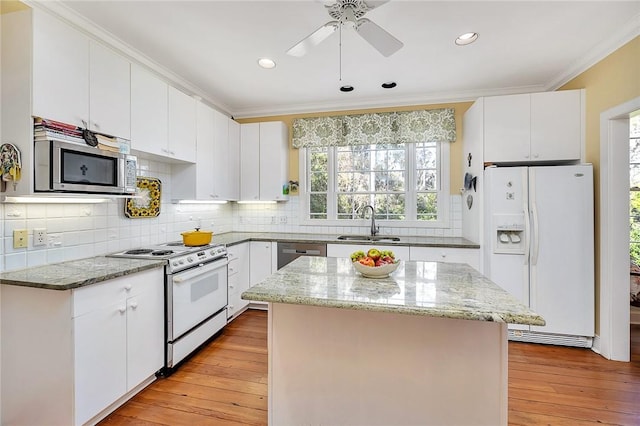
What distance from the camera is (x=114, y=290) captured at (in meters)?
1.84

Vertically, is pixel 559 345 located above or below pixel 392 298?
below

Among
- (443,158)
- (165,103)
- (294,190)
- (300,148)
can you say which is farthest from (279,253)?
(443,158)

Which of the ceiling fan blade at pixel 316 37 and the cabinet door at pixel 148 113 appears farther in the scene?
the cabinet door at pixel 148 113

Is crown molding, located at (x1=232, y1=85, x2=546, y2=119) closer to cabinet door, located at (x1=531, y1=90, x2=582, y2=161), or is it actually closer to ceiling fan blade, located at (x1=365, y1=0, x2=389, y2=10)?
cabinet door, located at (x1=531, y1=90, x2=582, y2=161)

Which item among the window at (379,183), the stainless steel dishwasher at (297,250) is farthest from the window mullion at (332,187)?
the stainless steel dishwasher at (297,250)

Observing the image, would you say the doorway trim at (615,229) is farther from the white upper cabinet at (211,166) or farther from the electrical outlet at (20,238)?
the electrical outlet at (20,238)

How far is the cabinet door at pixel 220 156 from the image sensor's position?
3436 millimetres

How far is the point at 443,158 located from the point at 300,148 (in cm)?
186

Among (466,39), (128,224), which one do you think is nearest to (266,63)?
(466,39)

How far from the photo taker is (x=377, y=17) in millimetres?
2076

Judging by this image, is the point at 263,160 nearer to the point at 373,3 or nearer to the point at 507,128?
the point at 373,3

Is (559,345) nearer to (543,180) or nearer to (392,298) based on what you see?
(543,180)

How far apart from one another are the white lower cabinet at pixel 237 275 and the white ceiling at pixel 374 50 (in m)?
1.87

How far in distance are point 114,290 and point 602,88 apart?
4107 mm
